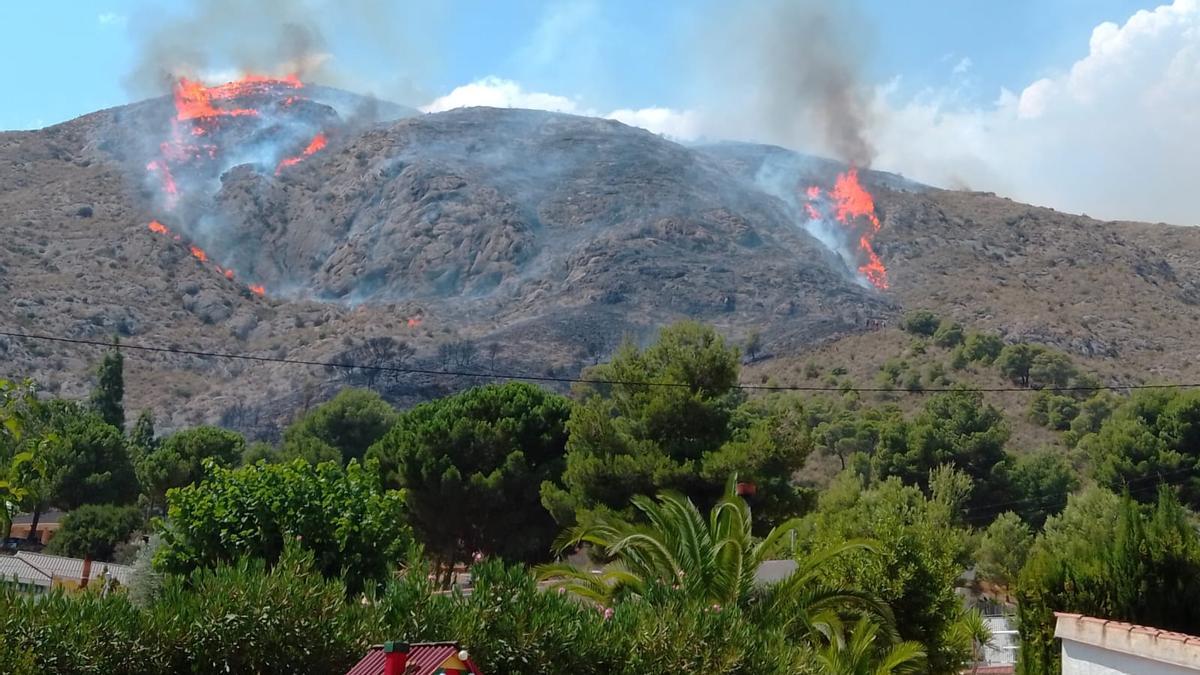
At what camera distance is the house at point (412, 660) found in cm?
916

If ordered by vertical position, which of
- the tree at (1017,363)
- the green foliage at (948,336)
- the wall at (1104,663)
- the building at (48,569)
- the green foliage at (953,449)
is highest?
the green foliage at (948,336)

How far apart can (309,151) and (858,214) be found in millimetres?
82211

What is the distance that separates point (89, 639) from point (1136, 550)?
15.3 metres

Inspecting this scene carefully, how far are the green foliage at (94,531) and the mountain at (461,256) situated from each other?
47545mm

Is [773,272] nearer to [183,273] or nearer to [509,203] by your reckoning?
[509,203]

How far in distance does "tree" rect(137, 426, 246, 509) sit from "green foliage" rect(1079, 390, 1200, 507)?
131 ft

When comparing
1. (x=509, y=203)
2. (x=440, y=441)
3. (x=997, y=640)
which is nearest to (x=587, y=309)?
(x=509, y=203)

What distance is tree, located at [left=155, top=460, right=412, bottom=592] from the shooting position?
20.4 meters

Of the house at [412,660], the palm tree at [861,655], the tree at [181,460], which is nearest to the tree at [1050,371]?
the tree at [181,460]

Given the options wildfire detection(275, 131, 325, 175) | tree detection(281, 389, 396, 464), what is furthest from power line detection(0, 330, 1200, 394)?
wildfire detection(275, 131, 325, 175)

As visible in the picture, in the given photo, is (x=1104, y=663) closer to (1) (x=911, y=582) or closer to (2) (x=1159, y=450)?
(1) (x=911, y=582)

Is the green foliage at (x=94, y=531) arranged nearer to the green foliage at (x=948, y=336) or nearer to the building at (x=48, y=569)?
the building at (x=48, y=569)

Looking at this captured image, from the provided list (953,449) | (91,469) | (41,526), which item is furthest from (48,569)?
(953,449)

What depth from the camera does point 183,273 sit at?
136m
